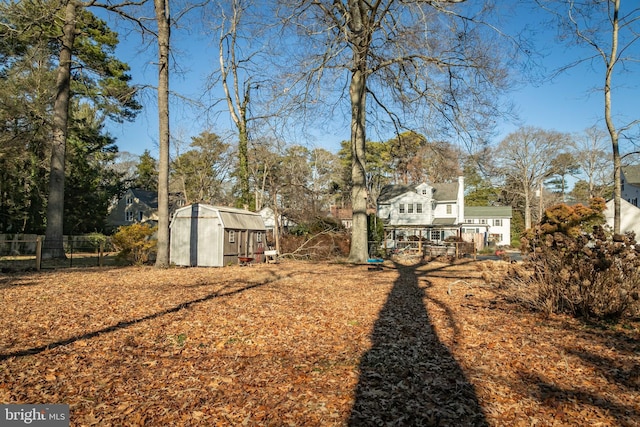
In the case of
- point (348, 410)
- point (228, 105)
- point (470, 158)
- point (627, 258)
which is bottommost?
point (348, 410)

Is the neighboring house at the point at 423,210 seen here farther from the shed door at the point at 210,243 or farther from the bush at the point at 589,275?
the bush at the point at 589,275

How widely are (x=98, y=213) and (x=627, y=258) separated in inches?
1354

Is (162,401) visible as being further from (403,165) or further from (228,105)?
(403,165)

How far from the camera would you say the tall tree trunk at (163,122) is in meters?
15.0

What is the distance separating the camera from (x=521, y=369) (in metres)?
4.74

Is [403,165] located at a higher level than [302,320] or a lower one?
higher

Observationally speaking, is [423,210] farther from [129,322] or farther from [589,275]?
[129,322]

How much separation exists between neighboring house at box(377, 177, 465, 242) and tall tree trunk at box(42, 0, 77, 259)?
29270 millimetres

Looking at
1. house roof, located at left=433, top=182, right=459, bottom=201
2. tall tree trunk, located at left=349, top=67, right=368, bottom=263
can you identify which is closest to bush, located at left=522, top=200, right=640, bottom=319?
tall tree trunk, located at left=349, top=67, right=368, bottom=263

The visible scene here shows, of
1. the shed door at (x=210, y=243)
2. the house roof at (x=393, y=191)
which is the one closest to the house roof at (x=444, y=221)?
the house roof at (x=393, y=191)

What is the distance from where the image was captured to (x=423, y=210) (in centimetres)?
4172

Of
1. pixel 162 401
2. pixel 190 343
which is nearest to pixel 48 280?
pixel 190 343

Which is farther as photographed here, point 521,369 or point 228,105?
point 228,105

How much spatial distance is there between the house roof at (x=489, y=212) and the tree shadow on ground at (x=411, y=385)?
151ft
